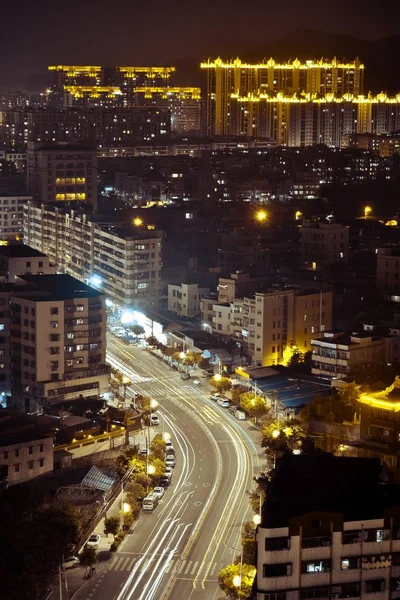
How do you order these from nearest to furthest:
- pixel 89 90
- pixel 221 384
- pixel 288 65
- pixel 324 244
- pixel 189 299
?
pixel 221 384, pixel 189 299, pixel 324 244, pixel 288 65, pixel 89 90

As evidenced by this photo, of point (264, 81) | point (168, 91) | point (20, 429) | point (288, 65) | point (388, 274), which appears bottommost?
point (20, 429)

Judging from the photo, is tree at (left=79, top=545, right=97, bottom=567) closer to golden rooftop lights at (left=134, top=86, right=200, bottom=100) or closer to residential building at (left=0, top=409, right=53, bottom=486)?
residential building at (left=0, top=409, right=53, bottom=486)

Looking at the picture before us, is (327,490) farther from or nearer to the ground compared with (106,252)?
nearer to the ground

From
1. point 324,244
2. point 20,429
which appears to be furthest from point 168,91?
point 20,429

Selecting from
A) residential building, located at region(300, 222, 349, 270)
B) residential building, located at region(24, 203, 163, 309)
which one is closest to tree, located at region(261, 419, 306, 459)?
residential building, located at region(24, 203, 163, 309)

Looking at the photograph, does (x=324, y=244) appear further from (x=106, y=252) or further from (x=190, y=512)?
(x=190, y=512)

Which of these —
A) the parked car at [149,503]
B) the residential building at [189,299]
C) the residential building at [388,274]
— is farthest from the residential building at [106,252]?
the parked car at [149,503]

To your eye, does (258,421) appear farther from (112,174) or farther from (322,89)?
(322,89)
